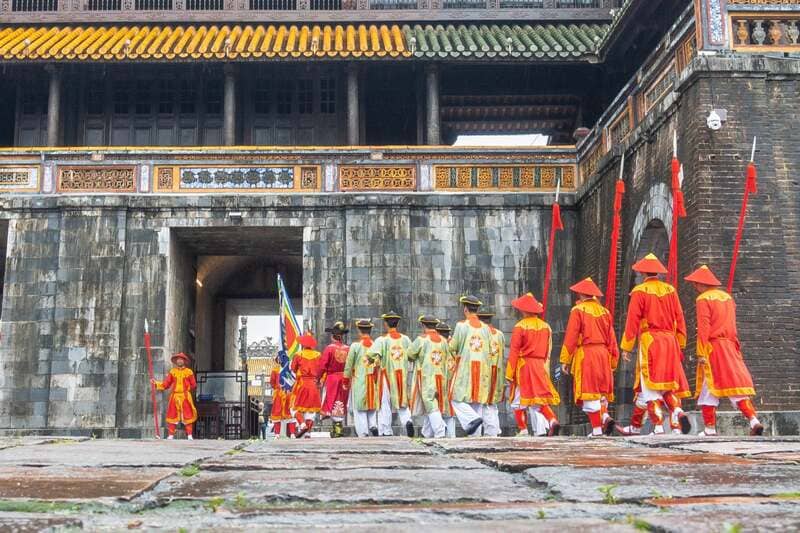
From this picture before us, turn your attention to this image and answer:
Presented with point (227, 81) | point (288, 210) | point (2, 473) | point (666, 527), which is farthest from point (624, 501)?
point (227, 81)

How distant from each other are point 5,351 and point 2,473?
12992mm

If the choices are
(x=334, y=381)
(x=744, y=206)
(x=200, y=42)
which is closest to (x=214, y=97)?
(x=200, y=42)

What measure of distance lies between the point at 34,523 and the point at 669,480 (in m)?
2.34

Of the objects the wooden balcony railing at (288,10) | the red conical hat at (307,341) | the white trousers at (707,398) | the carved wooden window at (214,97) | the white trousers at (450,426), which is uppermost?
the wooden balcony railing at (288,10)

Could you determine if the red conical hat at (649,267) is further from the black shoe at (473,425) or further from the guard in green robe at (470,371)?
the black shoe at (473,425)

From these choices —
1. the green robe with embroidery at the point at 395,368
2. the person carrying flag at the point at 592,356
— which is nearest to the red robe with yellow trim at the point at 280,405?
the green robe with embroidery at the point at 395,368

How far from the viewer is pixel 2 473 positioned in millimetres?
4430

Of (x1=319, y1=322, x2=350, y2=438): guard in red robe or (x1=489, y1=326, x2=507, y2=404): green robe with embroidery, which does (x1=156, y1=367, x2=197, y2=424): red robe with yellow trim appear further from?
(x1=489, y1=326, x2=507, y2=404): green robe with embroidery

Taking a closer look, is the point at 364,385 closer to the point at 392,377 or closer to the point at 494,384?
the point at 392,377

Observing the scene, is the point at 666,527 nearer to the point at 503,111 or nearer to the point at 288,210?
the point at 288,210

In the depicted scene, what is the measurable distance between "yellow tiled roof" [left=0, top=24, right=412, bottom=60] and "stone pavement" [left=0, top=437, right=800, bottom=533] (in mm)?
12458

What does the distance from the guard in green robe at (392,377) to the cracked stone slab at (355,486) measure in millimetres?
8556

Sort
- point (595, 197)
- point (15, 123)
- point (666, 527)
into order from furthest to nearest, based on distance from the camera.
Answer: point (15, 123)
point (595, 197)
point (666, 527)

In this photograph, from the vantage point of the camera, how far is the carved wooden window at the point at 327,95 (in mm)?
19312
